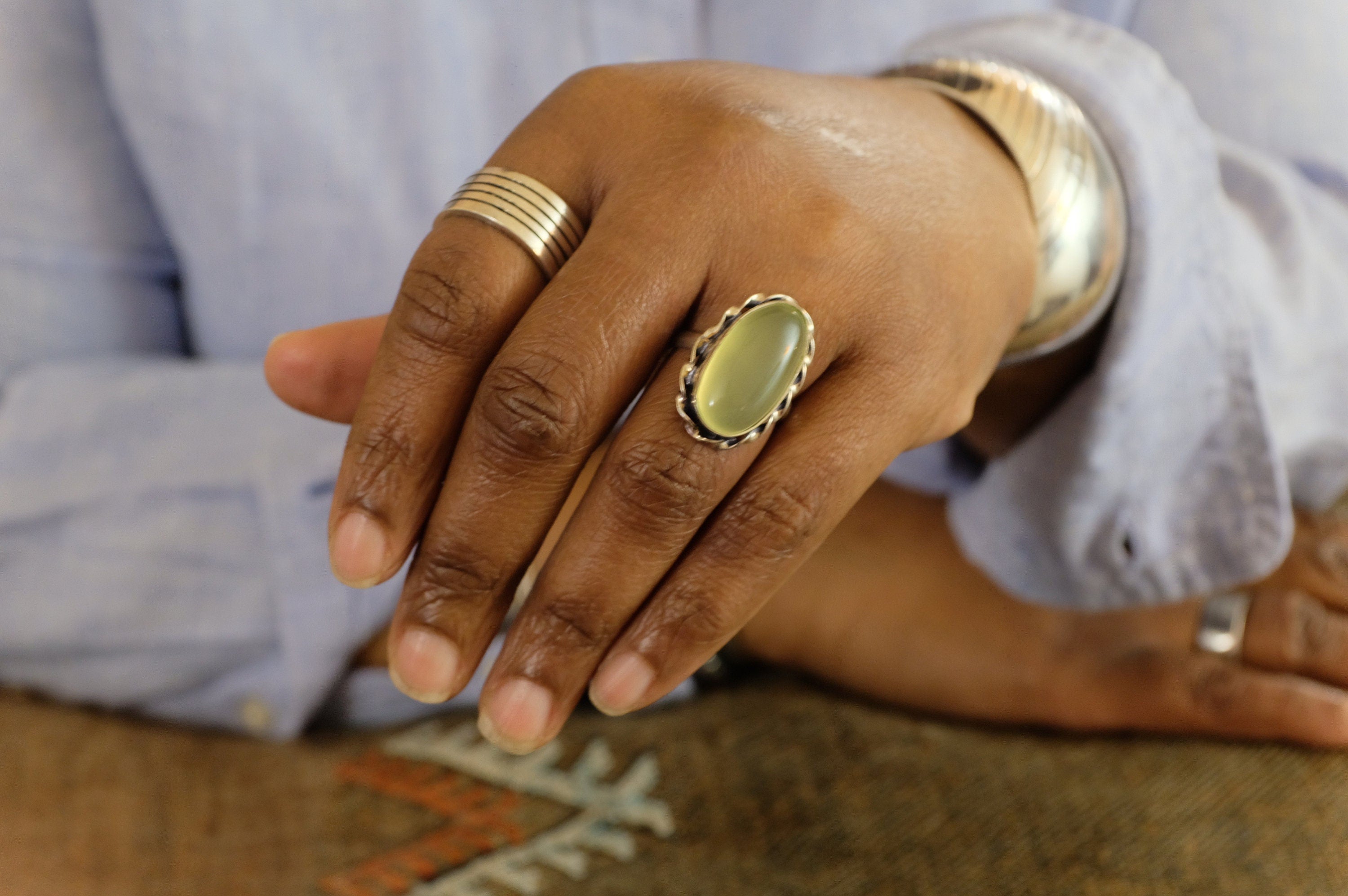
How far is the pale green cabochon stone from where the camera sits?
389 mm

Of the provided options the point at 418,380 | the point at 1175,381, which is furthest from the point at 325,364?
the point at 1175,381

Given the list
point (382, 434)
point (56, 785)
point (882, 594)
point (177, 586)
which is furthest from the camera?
point (882, 594)

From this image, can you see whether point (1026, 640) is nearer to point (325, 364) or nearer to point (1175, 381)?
point (1175, 381)

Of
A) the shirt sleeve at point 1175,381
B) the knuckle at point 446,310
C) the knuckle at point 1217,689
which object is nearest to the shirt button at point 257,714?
the knuckle at point 446,310

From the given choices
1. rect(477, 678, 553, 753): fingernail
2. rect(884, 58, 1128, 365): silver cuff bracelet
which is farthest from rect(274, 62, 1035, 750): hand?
rect(884, 58, 1128, 365): silver cuff bracelet

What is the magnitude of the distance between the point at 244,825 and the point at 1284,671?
82 centimetres

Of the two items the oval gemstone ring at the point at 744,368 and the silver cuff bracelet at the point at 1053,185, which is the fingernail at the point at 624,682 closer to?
the oval gemstone ring at the point at 744,368

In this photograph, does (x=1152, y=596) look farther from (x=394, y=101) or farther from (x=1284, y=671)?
(x=394, y=101)

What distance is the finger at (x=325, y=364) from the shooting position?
49 cm

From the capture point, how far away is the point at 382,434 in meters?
0.42

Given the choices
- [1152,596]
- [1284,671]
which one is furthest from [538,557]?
[1284,671]

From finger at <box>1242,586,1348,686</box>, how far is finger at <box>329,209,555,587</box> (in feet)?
2.24

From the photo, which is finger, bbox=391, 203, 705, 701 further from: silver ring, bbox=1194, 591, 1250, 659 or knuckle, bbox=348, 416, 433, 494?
silver ring, bbox=1194, 591, 1250, 659

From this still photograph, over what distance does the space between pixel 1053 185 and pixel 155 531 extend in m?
0.77
